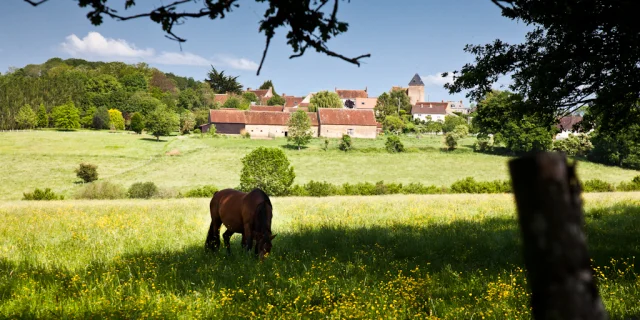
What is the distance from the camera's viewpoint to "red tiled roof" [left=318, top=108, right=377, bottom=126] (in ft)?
270

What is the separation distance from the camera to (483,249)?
8.70 metres

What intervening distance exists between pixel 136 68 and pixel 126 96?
50303 mm

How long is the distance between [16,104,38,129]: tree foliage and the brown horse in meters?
99.3

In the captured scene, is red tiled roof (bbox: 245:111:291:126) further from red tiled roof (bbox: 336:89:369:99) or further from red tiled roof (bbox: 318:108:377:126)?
red tiled roof (bbox: 336:89:369:99)

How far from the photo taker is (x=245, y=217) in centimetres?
852

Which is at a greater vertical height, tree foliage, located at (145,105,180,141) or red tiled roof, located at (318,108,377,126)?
red tiled roof, located at (318,108,377,126)

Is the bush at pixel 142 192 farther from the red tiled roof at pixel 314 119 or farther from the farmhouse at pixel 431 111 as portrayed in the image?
the farmhouse at pixel 431 111

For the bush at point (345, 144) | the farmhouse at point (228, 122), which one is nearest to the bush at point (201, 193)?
the bush at point (345, 144)

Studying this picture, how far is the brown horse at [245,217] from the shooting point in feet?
26.6

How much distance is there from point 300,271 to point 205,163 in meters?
48.7

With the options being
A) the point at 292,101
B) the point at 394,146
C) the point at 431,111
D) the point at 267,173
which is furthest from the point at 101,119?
the point at 431,111

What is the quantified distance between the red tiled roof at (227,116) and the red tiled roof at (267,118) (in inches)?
64.4

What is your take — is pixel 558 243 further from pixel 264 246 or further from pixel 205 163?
pixel 205 163

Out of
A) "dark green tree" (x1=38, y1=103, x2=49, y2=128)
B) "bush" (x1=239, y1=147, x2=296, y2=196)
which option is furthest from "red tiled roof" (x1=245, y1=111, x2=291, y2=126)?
"bush" (x1=239, y1=147, x2=296, y2=196)
